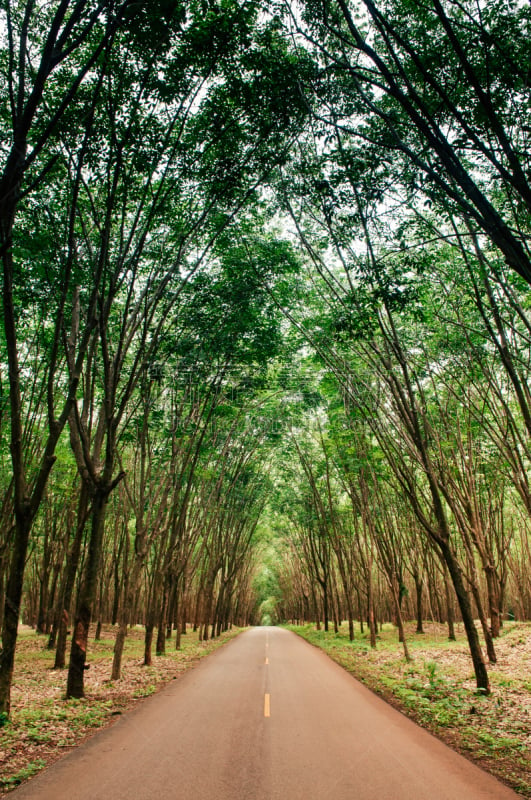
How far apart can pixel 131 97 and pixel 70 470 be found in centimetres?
1131

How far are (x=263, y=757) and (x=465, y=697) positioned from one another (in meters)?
5.17

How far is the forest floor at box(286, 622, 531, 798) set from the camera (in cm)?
577

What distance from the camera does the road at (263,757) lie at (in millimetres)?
4578

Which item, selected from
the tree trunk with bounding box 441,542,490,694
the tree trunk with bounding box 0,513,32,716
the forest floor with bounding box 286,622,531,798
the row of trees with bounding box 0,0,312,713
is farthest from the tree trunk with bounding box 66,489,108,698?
the tree trunk with bounding box 441,542,490,694

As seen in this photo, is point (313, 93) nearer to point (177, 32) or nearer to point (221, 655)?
point (177, 32)

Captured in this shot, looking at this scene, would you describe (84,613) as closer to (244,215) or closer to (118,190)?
(118,190)

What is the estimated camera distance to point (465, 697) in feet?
28.6

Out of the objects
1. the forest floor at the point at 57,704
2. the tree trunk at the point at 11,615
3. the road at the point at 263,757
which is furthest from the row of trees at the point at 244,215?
the road at the point at 263,757

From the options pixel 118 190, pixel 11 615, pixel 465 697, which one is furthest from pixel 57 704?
pixel 118 190

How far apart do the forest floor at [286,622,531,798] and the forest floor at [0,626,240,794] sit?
5107 millimetres

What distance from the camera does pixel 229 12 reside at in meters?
6.69

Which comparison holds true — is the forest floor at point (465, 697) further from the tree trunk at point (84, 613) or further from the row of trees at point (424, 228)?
the tree trunk at point (84, 613)

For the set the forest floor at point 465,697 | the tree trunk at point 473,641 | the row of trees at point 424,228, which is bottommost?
the forest floor at point 465,697

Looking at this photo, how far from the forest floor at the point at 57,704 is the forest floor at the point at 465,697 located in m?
5.11
